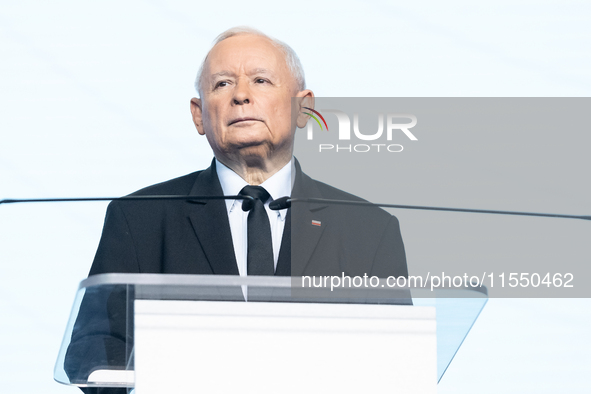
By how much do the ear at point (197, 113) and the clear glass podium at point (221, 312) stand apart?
30.9 inches

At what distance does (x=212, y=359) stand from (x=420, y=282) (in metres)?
0.29

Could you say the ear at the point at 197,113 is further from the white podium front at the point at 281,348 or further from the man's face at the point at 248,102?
the white podium front at the point at 281,348

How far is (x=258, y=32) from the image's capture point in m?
1.74

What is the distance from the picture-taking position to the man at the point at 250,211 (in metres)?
1.39

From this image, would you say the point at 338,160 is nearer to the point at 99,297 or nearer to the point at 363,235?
the point at 363,235

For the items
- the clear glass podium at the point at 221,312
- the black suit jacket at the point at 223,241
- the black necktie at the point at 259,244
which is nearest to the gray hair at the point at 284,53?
the black suit jacket at the point at 223,241

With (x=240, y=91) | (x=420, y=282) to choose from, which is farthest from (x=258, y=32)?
(x=420, y=282)

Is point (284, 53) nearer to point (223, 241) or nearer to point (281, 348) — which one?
point (223, 241)

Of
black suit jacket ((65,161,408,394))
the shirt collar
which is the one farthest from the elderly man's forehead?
black suit jacket ((65,161,408,394))

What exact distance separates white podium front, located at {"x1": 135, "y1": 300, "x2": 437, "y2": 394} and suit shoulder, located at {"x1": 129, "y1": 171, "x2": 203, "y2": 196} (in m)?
0.77

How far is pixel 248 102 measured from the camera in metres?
1.59

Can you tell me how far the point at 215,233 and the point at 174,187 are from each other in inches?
12.0

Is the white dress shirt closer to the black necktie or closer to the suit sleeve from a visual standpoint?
the black necktie

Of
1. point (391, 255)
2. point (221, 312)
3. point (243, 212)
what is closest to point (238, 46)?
point (243, 212)
